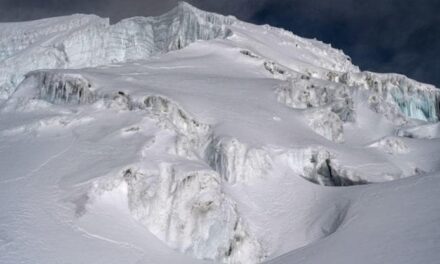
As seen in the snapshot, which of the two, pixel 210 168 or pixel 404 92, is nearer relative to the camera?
pixel 210 168

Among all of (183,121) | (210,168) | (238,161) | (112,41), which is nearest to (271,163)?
(238,161)

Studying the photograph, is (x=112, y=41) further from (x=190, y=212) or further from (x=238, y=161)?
(x=190, y=212)

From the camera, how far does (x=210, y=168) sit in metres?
23.7

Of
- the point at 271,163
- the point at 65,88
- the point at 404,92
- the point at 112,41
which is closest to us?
the point at 271,163

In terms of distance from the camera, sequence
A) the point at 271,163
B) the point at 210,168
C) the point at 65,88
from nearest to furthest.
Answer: the point at 210,168 → the point at 271,163 → the point at 65,88

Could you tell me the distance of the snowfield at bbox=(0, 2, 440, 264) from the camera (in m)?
17.6

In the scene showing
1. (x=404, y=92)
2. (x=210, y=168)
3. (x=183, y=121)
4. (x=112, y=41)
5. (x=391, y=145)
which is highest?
(x=404, y=92)

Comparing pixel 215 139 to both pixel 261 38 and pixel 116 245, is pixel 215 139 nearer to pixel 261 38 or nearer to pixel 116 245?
pixel 116 245

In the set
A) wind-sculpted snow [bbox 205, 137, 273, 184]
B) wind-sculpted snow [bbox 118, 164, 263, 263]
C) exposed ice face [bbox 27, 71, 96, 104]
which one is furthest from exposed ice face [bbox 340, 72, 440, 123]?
wind-sculpted snow [bbox 118, 164, 263, 263]

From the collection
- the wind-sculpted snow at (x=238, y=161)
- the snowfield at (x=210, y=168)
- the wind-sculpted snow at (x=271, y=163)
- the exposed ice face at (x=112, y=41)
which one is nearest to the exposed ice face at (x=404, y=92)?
the snowfield at (x=210, y=168)

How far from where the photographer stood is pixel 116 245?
17797 millimetres

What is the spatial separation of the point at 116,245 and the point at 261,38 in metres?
45.0

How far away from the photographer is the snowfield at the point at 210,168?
17578mm

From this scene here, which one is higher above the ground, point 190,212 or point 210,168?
point 210,168
